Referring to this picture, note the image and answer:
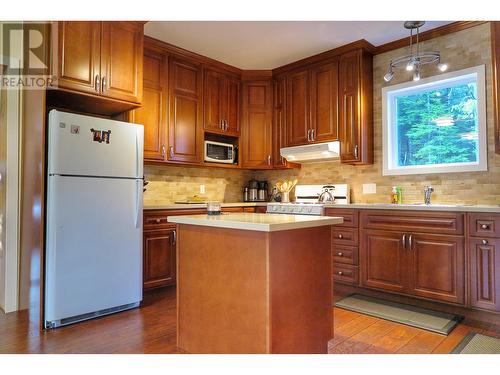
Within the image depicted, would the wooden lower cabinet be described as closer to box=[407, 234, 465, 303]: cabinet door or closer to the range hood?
box=[407, 234, 465, 303]: cabinet door

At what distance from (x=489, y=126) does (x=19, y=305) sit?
14.5 feet

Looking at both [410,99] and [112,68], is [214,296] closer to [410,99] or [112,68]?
[112,68]

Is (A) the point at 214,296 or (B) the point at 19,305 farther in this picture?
(B) the point at 19,305

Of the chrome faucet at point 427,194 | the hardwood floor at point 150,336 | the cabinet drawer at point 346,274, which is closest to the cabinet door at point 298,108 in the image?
the chrome faucet at point 427,194

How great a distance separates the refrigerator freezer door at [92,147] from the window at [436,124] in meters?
2.60

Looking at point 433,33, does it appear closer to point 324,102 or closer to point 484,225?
point 324,102

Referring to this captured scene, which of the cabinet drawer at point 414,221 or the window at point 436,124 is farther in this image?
the window at point 436,124

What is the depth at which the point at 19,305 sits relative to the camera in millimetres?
2918

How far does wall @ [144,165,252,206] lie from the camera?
3910 millimetres

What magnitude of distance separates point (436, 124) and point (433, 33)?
89 centimetres

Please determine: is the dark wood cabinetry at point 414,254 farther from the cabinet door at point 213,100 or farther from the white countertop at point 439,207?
the cabinet door at point 213,100

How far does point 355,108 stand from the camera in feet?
12.1

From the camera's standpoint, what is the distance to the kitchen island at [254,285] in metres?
1.70
